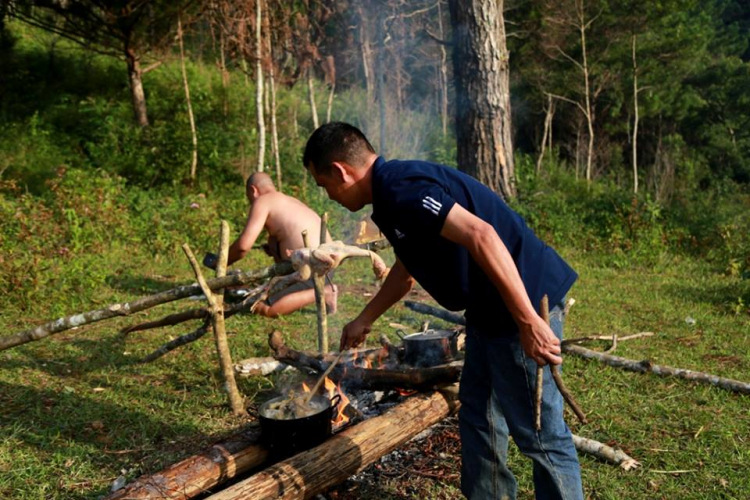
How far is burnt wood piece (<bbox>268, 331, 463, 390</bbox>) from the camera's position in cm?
380

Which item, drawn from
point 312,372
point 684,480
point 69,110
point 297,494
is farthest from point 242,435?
point 69,110

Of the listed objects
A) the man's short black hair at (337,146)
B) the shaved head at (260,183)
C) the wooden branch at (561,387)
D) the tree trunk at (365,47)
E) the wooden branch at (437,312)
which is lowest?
the wooden branch at (437,312)

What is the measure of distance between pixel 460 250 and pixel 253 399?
2597mm

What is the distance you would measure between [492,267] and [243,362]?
10.1ft

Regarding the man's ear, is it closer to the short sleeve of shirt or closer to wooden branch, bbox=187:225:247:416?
the short sleeve of shirt

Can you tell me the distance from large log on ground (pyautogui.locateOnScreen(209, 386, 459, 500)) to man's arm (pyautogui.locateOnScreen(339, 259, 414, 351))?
0.48 meters

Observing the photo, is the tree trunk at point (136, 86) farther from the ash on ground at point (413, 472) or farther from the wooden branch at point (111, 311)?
the ash on ground at point (413, 472)

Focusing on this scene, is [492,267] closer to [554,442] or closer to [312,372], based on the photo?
[554,442]

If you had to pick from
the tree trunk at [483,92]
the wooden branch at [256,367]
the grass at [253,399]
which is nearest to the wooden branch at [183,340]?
the grass at [253,399]

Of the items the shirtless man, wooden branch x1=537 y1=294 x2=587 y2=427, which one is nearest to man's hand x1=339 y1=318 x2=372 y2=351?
wooden branch x1=537 y1=294 x2=587 y2=427

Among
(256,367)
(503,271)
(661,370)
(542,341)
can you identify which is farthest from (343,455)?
(661,370)

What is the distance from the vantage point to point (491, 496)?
9.92 ft

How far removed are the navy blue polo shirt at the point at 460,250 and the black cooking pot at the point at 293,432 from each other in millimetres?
982

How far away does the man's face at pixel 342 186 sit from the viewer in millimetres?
2750
